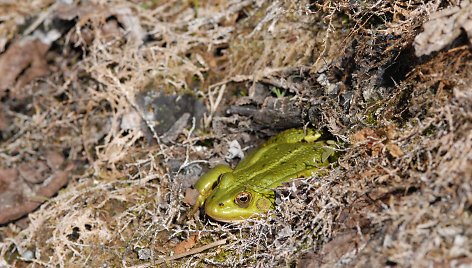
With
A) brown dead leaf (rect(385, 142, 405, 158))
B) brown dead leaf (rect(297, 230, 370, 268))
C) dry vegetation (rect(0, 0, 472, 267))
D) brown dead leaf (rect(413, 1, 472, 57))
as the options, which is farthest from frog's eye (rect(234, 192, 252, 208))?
brown dead leaf (rect(413, 1, 472, 57))

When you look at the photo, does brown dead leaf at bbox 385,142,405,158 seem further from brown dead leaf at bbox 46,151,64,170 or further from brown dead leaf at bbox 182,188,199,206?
brown dead leaf at bbox 46,151,64,170

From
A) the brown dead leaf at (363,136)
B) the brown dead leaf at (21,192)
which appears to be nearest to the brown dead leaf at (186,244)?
the brown dead leaf at (363,136)

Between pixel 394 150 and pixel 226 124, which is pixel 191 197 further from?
pixel 394 150

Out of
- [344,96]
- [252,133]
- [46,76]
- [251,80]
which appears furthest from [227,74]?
[46,76]

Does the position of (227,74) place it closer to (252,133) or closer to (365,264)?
(252,133)

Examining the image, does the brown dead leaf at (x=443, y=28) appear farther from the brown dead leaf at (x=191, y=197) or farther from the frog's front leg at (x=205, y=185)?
the brown dead leaf at (x=191, y=197)

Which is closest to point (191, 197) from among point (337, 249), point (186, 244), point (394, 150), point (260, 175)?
point (186, 244)

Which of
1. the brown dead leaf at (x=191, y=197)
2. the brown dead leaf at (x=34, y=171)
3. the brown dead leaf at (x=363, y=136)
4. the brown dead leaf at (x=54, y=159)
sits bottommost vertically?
the brown dead leaf at (x=34, y=171)
